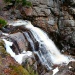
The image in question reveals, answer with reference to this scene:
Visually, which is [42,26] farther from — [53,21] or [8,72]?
[8,72]

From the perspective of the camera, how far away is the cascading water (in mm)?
23273

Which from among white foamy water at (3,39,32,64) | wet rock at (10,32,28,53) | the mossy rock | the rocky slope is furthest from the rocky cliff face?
the mossy rock

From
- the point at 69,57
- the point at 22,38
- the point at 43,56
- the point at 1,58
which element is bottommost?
the point at 69,57

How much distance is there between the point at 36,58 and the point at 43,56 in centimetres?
194

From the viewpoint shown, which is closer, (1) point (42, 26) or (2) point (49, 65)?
(2) point (49, 65)

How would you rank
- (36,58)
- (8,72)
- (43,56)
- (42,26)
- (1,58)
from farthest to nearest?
(42,26) → (43,56) → (36,58) → (1,58) → (8,72)

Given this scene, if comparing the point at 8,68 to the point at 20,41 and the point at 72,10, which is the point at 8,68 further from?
the point at 72,10

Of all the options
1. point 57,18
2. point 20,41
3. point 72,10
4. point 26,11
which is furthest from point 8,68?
point 57,18

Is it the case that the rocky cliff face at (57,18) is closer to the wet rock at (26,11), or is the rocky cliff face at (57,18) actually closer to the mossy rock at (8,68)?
the wet rock at (26,11)

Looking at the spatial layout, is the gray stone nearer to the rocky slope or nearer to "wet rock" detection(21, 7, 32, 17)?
the rocky slope

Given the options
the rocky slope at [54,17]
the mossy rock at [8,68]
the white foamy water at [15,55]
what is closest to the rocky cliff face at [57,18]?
the rocky slope at [54,17]

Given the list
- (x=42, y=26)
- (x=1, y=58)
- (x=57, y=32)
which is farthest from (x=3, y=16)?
(x=1, y=58)

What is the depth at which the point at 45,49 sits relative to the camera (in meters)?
25.0

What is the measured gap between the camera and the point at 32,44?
77.7 feet
